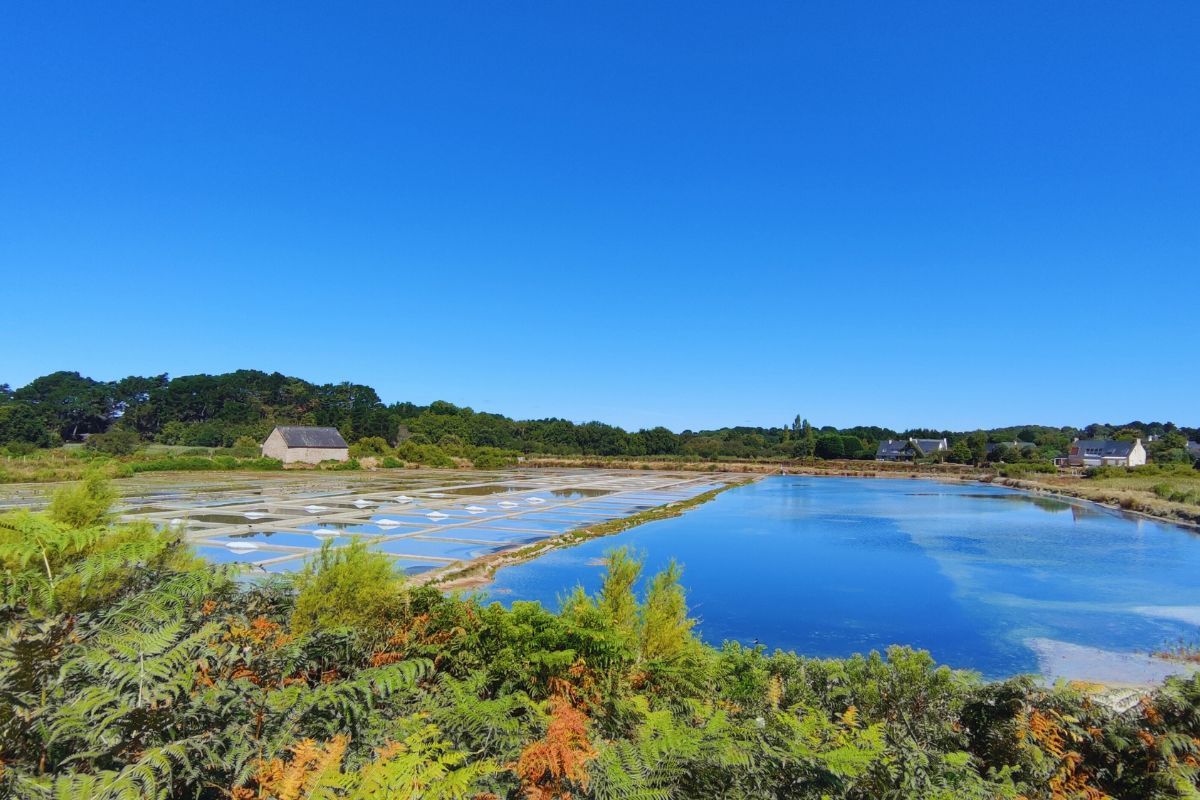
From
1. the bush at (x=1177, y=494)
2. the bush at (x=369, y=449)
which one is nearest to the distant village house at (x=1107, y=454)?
the bush at (x=1177, y=494)

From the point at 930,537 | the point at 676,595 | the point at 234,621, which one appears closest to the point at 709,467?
the point at 930,537

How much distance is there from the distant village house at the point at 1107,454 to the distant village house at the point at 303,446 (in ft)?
287

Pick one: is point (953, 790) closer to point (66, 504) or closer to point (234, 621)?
point (234, 621)

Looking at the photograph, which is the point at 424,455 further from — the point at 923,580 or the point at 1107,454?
the point at 1107,454

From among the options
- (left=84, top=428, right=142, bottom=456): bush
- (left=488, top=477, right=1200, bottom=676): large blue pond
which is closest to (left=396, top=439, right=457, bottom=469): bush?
(left=84, top=428, right=142, bottom=456): bush

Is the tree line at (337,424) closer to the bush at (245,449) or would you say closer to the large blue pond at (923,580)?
the bush at (245,449)

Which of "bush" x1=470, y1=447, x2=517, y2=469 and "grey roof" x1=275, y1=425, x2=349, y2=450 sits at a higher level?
"grey roof" x1=275, y1=425, x2=349, y2=450

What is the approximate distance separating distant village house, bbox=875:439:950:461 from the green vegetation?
326ft

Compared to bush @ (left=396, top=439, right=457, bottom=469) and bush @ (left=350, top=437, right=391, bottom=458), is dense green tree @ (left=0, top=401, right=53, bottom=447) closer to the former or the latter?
bush @ (left=350, top=437, right=391, bottom=458)

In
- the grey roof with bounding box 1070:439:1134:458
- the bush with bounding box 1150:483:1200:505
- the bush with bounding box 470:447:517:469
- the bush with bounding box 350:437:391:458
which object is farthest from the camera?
the grey roof with bounding box 1070:439:1134:458

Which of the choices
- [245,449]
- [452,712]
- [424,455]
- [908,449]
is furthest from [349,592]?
[908,449]

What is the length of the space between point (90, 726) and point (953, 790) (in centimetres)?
376

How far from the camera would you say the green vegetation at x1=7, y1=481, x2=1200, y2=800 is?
2.39m

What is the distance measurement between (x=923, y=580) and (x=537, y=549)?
41.2ft
